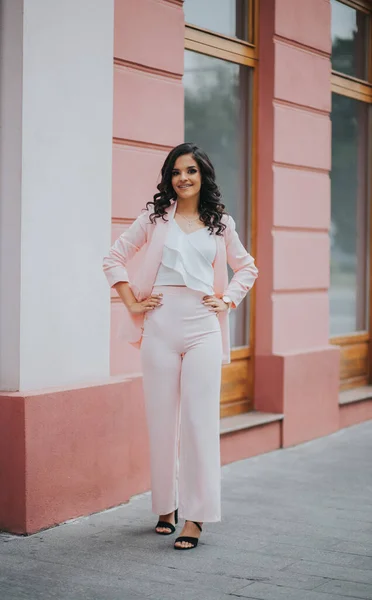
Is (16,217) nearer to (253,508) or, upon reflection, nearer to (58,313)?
(58,313)

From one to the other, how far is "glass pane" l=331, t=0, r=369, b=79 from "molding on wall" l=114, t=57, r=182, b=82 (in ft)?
11.0

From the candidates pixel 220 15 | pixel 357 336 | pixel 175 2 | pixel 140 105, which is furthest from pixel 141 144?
pixel 357 336

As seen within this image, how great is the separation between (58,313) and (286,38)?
380cm

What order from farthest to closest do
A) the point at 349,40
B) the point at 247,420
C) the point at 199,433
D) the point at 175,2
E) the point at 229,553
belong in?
the point at 349,40 → the point at 247,420 → the point at 175,2 → the point at 199,433 → the point at 229,553

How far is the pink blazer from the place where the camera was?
587cm

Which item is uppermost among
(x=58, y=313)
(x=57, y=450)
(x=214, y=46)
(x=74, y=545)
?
(x=214, y=46)

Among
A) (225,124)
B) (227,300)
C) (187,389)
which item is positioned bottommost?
(187,389)

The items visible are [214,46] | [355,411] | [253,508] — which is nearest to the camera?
[253,508]

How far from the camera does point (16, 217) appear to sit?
19.5ft

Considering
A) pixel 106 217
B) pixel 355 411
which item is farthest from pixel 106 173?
pixel 355 411

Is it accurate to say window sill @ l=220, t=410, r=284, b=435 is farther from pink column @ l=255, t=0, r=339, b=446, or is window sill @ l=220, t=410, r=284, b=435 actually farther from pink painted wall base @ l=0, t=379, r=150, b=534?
pink painted wall base @ l=0, t=379, r=150, b=534

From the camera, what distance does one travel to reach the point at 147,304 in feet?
19.1

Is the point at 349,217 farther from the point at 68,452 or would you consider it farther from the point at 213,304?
the point at 68,452

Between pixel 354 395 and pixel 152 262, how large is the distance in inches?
195
